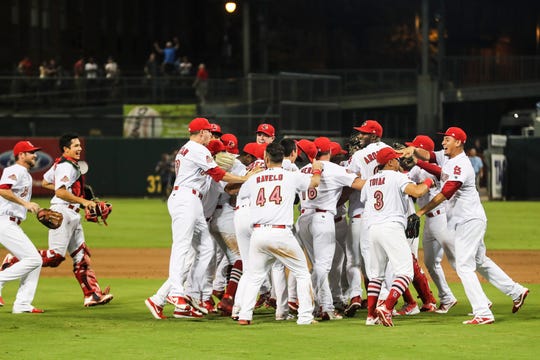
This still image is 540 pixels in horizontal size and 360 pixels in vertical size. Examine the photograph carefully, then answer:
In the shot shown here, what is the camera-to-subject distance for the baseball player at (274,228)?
1176cm

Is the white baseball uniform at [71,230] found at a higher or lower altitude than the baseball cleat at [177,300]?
higher

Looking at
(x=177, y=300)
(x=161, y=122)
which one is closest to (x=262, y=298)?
(x=177, y=300)

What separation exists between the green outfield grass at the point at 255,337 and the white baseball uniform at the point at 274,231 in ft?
1.54

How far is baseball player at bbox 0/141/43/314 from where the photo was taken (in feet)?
43.2

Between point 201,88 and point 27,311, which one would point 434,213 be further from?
point 201,88

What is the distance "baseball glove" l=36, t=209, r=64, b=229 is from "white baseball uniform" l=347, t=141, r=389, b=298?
3.64 m

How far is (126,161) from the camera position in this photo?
39.2 meters

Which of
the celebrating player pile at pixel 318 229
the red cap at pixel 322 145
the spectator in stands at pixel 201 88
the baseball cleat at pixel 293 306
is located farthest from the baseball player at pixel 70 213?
the spectator in stands at pixel 201 88

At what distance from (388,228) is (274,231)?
125cm

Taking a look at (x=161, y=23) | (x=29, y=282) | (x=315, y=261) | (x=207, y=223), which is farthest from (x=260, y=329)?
(x=161, y=23)

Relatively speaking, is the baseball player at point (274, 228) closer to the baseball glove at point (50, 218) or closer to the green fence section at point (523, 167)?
the baseball glove at point (50, 218)

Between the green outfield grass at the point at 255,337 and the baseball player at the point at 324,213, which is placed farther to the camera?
the baseball player at the point at 324,213

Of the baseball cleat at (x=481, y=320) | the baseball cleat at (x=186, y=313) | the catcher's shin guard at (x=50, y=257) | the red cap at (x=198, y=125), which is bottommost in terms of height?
the baseball cleat at (x=186, y=313)

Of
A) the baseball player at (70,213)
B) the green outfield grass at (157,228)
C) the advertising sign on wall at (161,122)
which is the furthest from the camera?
the advertising sign on wall at (161,122)
